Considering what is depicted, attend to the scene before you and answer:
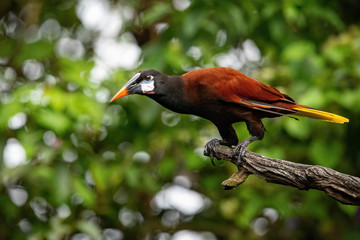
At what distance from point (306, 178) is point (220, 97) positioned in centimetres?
66

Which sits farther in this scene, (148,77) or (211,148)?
(211,148)

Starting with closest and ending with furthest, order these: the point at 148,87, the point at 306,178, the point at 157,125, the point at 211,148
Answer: the point at 306,178 → the point at 148,87 → the point at 211,148 → the point at 157,125

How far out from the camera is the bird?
2908mm

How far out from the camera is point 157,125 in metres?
4.48

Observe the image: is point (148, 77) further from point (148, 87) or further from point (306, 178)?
point (306, 178)

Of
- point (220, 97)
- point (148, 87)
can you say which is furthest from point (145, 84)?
point (220, 97)

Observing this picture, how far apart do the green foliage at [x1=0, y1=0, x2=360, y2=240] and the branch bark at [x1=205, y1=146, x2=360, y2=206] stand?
3.88ft

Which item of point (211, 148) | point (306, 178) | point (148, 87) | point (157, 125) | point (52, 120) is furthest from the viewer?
point (157, 125)

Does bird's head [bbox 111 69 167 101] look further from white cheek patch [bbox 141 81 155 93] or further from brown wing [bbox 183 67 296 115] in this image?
brown wing [bbox 183 67 296 115]

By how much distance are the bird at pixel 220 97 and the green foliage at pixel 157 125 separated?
28.8 inches

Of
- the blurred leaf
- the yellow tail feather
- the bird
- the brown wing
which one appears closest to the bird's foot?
the bird

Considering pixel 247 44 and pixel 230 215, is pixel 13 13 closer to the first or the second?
pixel 247 44

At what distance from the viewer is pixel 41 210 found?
15.7ft

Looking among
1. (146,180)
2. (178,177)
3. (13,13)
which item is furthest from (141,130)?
(13,13)
